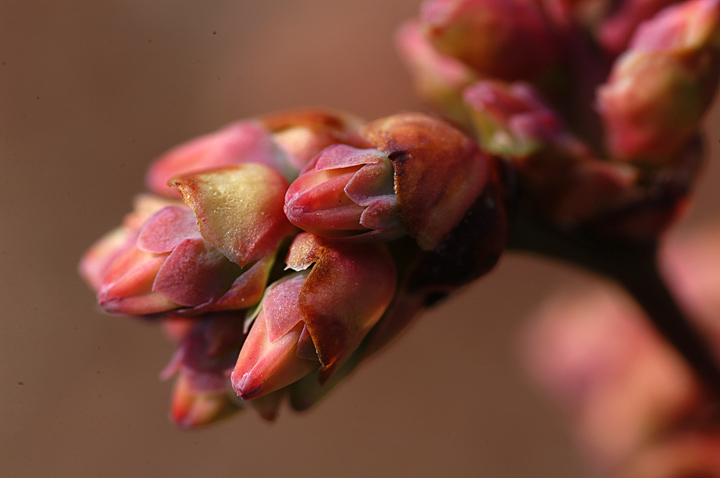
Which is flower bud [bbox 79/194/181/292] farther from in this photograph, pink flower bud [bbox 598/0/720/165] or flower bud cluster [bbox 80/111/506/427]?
pink flower bud [bbox 598/0/720/165]

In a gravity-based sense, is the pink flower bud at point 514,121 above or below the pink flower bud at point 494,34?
below

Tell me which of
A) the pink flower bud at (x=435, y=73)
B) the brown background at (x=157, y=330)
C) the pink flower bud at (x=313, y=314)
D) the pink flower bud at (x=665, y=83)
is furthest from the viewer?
the brown background at (x=157, y=330)

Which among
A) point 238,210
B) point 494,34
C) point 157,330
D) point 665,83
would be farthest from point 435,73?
point 157,330

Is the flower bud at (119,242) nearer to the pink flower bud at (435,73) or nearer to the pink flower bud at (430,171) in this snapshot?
the pink flower bud at (430,171)

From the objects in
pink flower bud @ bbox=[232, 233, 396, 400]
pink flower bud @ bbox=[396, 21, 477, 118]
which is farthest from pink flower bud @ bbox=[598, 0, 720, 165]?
pink flower bud @ bbox=[232, 233, 396, 400]

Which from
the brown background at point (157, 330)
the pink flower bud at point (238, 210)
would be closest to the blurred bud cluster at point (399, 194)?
the pink flower bud at point (238, 210)

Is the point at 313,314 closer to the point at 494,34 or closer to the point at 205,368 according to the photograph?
the point at 205,368

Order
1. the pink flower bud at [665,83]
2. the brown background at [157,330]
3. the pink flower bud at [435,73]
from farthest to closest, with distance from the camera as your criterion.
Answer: the brown background at [157,330] < the pink flower bud at [435,73] < the pink flower bud at [665,83]

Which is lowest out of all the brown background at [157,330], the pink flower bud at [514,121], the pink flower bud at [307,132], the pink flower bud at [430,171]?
the brown background at [157,330]

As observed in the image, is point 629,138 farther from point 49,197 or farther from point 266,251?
point 49,197

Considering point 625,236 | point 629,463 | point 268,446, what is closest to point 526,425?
point 629,463
